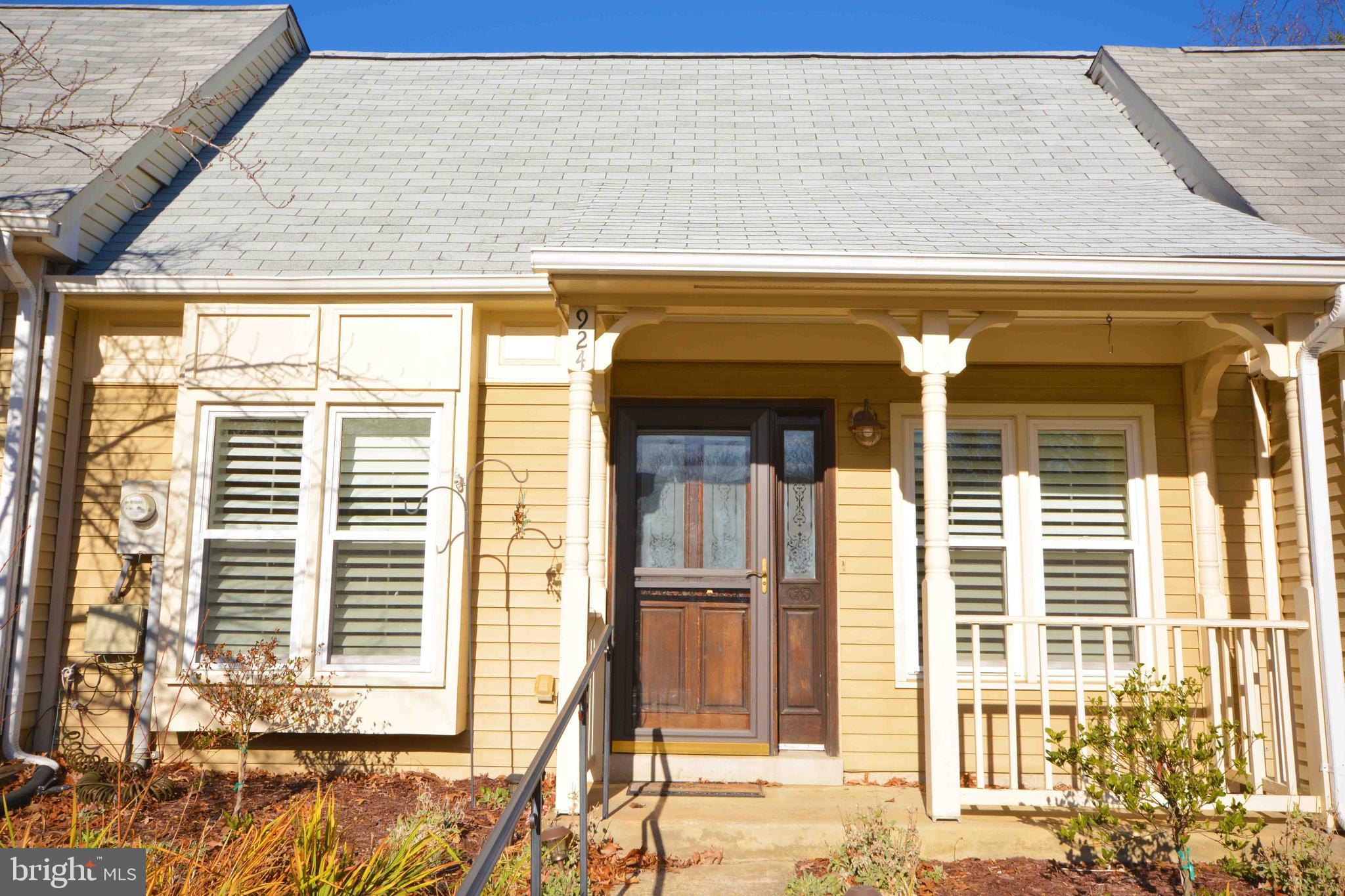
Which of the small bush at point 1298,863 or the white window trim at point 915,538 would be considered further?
the white window trim at point 915,538

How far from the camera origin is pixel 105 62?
7.45 metres

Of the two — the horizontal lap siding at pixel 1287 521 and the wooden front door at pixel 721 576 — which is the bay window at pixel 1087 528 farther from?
the wooden front door at pixel 721 576

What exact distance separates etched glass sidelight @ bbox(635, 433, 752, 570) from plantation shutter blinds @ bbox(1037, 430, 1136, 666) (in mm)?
1849

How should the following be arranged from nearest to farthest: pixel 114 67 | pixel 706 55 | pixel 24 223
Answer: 1. pixel 24 223
2. pixel 114 67
3. pixel 706 55

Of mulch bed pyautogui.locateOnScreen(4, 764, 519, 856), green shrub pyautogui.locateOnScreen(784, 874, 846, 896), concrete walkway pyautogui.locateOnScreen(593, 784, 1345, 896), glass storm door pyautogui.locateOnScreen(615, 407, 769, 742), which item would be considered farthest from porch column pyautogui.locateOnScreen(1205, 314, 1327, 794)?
mulch bed pyautogui.locateOnScreen(4, 764, 519, 856)

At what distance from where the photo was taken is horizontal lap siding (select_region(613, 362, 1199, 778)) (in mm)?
5641

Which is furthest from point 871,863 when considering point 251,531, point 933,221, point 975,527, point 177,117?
point 177,117

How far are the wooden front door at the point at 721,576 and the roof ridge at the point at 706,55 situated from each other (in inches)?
172

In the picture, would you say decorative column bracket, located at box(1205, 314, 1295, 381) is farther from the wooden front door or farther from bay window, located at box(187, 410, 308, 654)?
bay window, located at box(187, 410, 308, 654)

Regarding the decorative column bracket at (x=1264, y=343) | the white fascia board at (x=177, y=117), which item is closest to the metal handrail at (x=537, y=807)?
the decorative column bracket at (x=1264, y=343)

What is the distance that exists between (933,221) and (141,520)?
15.8 feet

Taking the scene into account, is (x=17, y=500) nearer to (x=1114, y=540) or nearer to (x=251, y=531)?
(x=251, y=531)

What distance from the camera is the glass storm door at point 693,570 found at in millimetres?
5770

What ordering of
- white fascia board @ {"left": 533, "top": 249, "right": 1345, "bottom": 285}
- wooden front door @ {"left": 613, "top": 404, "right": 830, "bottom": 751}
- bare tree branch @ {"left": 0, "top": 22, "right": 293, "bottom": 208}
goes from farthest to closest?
bare tree branch @ {"left": 0, "top": 22, "right": 293, "bottom": 208} → wooden front door @ {"left": 613, "top": 404, "right": 830, "bottom": 751} → white fascia board @ {"left": 533, "top": 249, "right": 1345, "bottom": 285}
